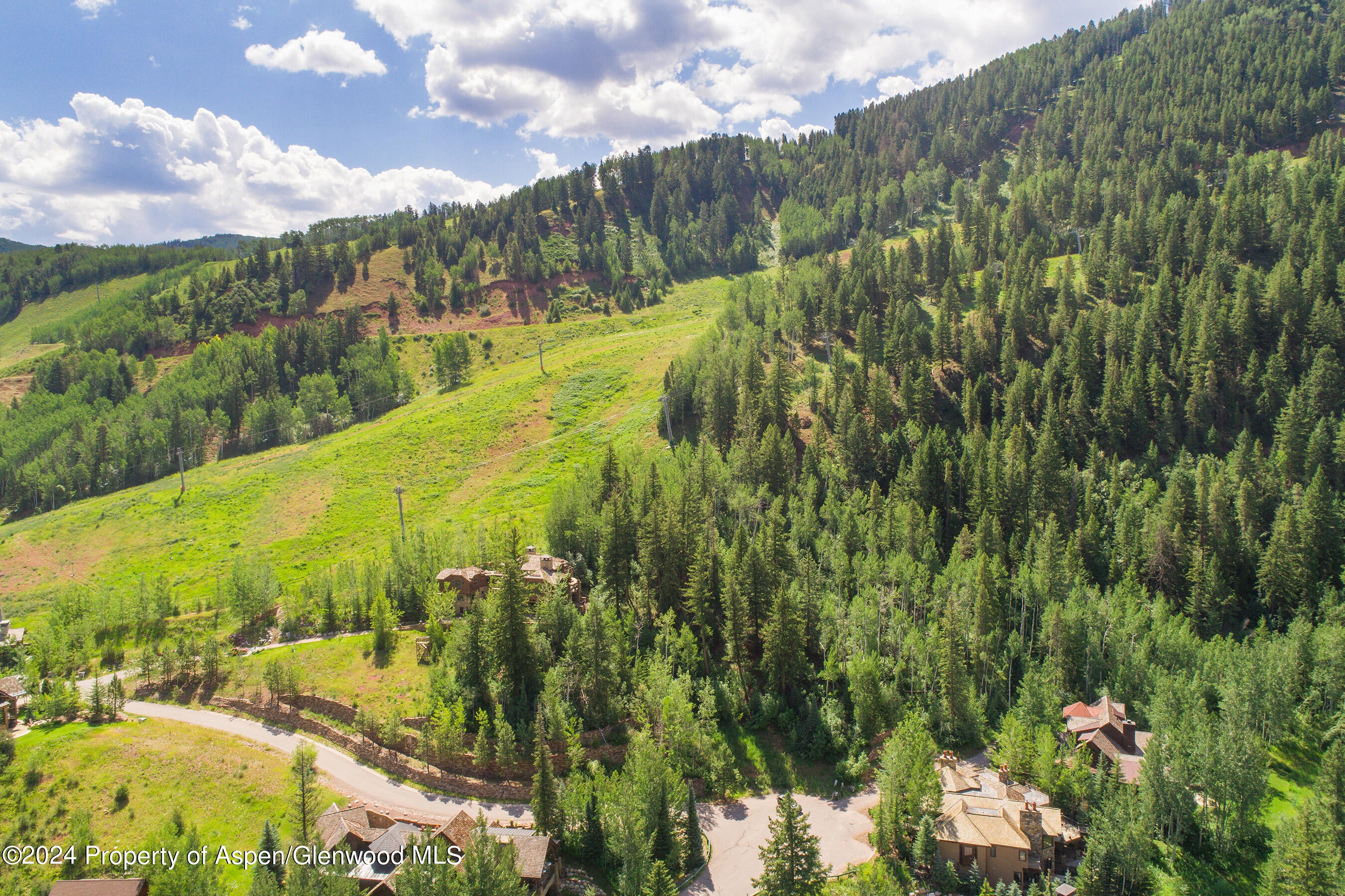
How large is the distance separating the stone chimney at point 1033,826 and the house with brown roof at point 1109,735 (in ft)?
28.0

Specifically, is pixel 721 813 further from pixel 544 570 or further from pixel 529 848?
pixel 544 570

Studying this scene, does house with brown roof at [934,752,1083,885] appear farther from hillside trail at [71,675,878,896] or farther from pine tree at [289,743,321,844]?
pine tree at [289,743,321,844]

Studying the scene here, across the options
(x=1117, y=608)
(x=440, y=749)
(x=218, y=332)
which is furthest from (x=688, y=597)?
(x=218, y=332)

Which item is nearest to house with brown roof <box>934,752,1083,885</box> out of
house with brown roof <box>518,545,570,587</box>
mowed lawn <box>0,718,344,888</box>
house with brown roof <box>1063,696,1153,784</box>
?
house with brown roof <box>1063,696,1153,784</box>

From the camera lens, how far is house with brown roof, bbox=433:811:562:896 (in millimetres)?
37938

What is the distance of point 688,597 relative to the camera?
65688 millimetres

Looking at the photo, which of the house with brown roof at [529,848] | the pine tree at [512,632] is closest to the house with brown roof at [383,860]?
the house with brown roof at [529,848]

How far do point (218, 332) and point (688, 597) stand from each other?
176156 millimetres

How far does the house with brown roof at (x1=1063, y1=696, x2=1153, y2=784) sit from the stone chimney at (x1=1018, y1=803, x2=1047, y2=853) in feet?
28.0

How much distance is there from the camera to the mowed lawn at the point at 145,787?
42.3 m

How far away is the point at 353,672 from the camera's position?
199 feet

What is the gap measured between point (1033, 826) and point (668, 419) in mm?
68817

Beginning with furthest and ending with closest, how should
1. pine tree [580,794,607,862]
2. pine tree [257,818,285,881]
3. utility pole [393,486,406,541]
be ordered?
utility pole [393,486,406,541]
pine tree [580,794,607,862]
pine tree [257,818,285,881]

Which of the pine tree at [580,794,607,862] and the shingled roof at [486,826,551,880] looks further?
the pine tree at [580,794,607,862]
